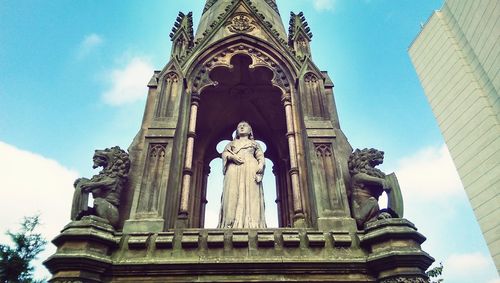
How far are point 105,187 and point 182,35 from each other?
5483mm

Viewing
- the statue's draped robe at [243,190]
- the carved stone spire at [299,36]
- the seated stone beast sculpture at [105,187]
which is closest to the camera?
the seated stone beast sculpture at [105,187]

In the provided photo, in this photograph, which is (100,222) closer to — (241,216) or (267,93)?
(241,216)

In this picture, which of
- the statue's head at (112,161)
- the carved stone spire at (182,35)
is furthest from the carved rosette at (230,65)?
the statue's head at (112,161)

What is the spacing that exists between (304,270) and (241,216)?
2094mm

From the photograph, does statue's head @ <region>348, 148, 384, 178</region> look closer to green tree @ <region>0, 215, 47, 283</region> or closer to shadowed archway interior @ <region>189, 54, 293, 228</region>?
shadowed archway interior @ <region>189, 54, 293, 228</region>

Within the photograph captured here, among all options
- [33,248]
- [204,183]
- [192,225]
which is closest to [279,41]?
[204,183]

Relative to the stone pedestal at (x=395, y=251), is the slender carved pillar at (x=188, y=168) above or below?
above

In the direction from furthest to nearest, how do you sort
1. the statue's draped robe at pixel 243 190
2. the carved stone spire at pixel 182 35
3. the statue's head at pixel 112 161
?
1. the carved stone spire at pixel 182 35
2. the statue's draped robe at pixel 243 190
3. the statue's head at pixel 112 161

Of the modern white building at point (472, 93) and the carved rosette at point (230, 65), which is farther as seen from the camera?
the modern white building at point (472, 93)

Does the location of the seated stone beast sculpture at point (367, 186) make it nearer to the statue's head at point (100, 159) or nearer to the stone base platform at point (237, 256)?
the stone base platform at point (237, 256)

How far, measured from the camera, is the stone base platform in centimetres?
533

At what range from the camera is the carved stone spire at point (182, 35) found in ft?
32.8

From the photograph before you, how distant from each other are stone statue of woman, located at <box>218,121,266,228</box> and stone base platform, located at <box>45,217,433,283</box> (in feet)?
4.40

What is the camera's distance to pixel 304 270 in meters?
5.64
